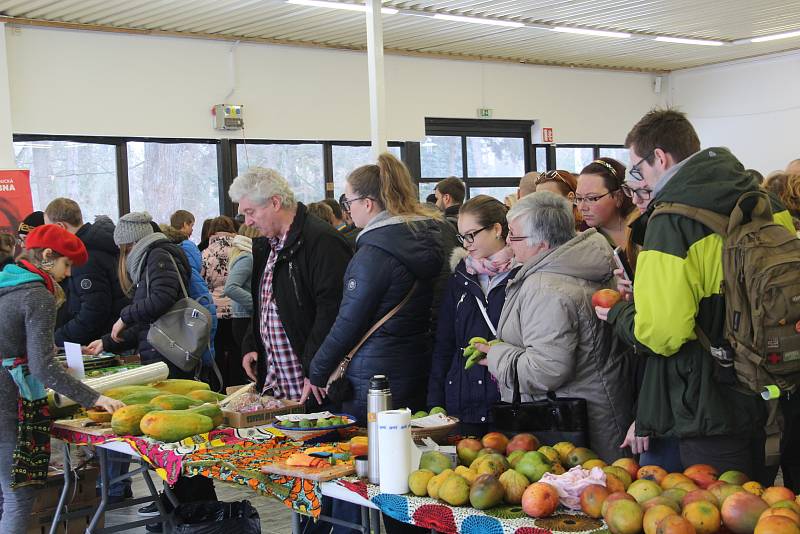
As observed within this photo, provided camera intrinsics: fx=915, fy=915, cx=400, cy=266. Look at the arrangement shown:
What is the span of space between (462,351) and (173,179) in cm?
715

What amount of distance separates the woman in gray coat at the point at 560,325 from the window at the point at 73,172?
278 inches

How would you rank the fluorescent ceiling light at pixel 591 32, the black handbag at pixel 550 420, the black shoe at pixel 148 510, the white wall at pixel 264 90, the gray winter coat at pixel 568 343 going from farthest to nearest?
the fluorescent ceiling light at pixel 591 32, the white wall at pixel 264 90, the black shoe at pixel 148 510, the gray winter coat at pixel 568 343, the black handbag at pixel 550 420

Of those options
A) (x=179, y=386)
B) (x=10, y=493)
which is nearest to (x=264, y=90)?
(x=179, y=386)

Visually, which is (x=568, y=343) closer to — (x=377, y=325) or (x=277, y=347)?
(x=377, y=325)

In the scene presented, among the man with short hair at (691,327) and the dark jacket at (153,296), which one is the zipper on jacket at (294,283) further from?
the man with short hair at (691,327)

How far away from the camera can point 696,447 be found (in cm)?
241

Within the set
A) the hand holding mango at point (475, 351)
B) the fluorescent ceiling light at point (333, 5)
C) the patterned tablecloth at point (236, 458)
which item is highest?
the fluorescent ceiling light at point (333, 5)

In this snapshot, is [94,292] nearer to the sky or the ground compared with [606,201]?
nearer to the ground

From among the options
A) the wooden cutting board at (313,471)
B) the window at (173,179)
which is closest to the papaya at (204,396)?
the wooden cutting board at (313,471)

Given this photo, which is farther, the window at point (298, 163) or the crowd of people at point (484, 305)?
the window at point (298, 163)

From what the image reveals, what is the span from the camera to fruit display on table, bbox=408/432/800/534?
1879 millimetres

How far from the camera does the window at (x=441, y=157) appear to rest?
11734mm

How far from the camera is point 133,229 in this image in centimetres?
482

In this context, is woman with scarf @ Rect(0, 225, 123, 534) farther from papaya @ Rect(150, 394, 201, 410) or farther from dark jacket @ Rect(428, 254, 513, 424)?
dark jacket @ Rect(428, 254, 513, 424)
